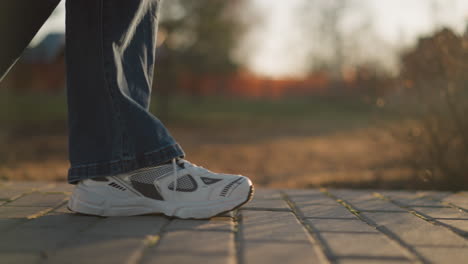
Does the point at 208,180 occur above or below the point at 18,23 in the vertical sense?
below

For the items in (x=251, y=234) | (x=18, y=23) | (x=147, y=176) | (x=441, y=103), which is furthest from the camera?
(x=441, y=103)

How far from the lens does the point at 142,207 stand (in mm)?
1745

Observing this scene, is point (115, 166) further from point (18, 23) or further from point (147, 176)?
point (18, 23)

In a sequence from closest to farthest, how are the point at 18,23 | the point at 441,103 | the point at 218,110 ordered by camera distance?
the point at 18,23 < the point at 441,103 < the point at 218,110

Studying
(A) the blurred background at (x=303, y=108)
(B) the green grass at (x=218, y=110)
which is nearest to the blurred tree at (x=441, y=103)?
(A) the blurred background at (x=303, y=108)

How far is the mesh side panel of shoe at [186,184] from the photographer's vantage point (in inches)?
68.6

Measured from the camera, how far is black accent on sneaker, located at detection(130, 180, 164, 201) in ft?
5.68

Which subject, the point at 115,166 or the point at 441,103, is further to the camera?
the point at 441,103

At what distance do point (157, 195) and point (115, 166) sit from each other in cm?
20

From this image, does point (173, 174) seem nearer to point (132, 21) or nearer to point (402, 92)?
point (132, 21)

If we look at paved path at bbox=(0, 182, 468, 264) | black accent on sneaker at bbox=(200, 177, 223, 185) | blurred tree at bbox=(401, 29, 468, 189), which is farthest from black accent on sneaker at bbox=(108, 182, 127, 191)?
blurred tree at bbox=(401, 29, 468, 189)

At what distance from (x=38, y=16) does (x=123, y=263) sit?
0.99m

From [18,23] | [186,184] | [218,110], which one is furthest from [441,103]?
[218,110]

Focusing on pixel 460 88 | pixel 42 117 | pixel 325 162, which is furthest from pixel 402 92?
pixel 42 117
